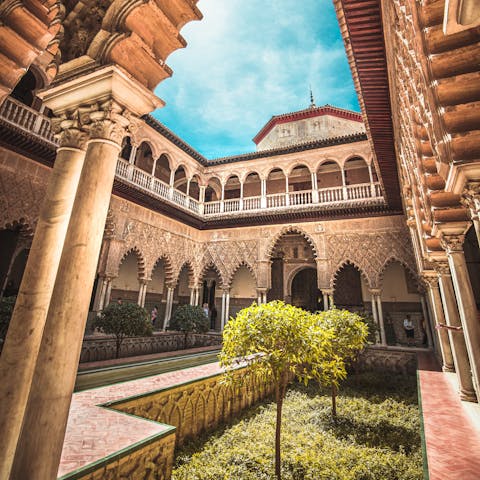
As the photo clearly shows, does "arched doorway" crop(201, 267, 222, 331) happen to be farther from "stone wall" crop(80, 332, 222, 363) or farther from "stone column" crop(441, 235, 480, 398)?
"stone column" crop(441, 235, 480, 398)

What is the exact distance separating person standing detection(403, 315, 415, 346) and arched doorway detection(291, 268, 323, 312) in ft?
13.1

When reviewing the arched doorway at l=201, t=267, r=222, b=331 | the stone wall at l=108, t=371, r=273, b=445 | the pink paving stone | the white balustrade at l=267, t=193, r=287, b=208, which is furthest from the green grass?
the arched doorway at l=201, t=267, r=222, b=331

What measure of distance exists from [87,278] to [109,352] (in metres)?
7.96

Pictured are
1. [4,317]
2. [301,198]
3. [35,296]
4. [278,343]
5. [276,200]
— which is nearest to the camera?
[35,296]

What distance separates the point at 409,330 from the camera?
10969 millimetres

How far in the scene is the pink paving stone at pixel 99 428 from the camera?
206 centimetres

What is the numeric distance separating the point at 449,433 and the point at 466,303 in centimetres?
173

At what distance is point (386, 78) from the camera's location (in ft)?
16.7

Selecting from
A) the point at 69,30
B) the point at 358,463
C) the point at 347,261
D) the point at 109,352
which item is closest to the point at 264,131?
the point at 347,261

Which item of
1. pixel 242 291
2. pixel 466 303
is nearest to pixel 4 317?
pixel 466 303

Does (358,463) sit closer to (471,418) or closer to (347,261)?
(471,418)

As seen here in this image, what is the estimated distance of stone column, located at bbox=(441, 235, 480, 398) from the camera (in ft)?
12.2

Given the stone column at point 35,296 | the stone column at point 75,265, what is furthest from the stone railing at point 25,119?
the stone column at point 35,296

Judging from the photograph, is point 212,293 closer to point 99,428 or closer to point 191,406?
point 191,406
